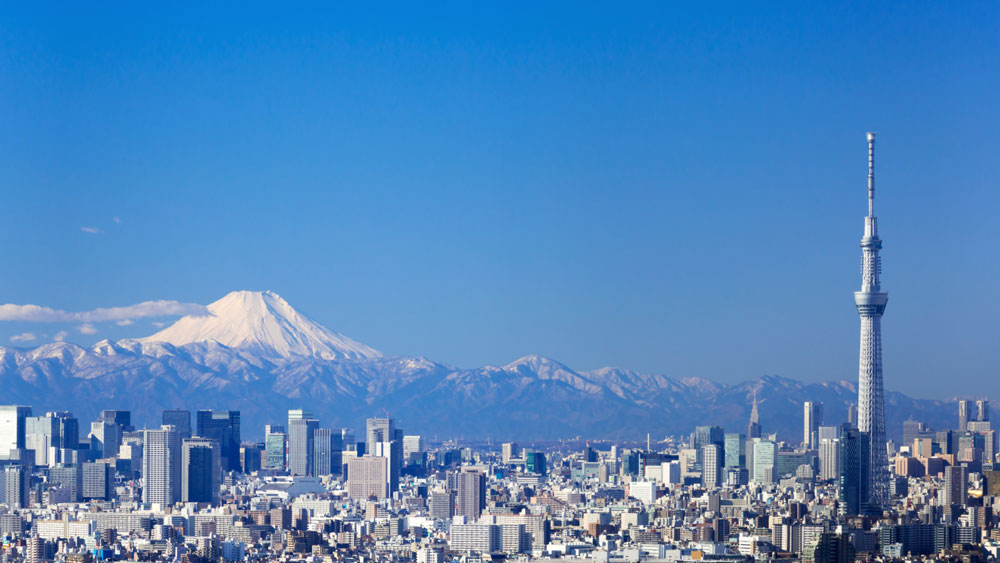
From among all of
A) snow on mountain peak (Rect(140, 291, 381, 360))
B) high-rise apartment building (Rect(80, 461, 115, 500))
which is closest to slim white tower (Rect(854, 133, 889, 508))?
high-rise apartment building (Rect(80, 461, 115, 500))

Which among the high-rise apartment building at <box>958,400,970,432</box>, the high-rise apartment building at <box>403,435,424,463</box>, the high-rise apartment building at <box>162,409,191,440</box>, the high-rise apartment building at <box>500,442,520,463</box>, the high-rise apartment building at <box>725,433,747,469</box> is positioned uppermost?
the high-rise apartment building at <box>958,400,970,432</box>

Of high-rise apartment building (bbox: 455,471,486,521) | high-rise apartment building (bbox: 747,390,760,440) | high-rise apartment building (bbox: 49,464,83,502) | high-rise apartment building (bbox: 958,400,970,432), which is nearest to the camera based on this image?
high-rise apartment building (bbox: 455,471,486,521)

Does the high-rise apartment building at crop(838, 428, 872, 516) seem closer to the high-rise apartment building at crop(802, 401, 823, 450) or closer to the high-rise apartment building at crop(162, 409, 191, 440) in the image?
the high-rise apartment building at crop(802, 401, 823, 450)

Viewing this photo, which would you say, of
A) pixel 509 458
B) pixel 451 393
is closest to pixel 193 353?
pixel 451 393

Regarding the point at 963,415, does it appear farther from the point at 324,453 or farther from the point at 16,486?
the point at 324,453

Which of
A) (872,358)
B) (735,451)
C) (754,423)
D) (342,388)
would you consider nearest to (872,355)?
(872,358)
